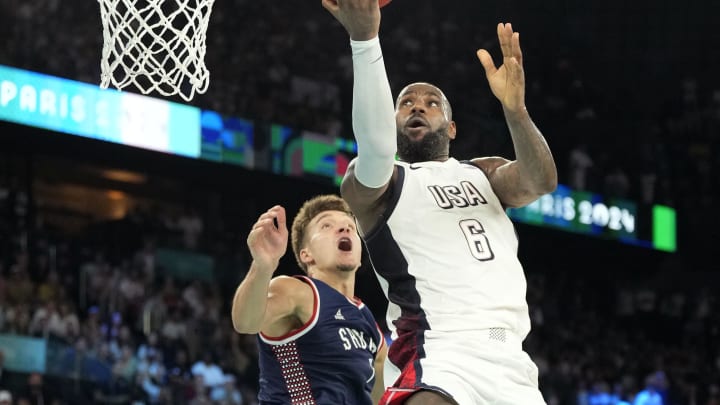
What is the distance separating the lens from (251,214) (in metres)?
19.6

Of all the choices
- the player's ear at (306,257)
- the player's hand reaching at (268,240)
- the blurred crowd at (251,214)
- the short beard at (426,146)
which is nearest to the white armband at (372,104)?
the short beard at (426,146)

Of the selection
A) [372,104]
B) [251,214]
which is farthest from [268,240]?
[251,214]

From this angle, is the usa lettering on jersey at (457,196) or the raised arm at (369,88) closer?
the raised arm at (369,88)

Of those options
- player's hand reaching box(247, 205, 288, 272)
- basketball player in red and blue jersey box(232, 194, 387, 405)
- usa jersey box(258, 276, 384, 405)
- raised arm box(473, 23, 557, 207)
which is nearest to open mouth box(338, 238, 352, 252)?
basketball player in red and blue jersey box(232, 194, 387, 405)

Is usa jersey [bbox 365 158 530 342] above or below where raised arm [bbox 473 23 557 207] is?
below

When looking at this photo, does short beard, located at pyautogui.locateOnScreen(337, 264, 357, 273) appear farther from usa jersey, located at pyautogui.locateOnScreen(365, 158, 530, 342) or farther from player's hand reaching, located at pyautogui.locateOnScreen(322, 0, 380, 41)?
player's hand reaching, located at pyautogui.locateOnScreen(322, 0, 380, 41)

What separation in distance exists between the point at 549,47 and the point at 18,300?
1307cm

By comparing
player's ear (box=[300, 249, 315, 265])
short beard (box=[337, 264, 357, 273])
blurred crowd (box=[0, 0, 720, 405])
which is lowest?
short beard (box=[337, 264, 357, 273])

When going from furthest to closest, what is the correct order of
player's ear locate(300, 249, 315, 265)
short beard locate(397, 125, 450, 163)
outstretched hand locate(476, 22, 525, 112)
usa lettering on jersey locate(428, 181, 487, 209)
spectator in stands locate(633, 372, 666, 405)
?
1. spectator in stands locate(633, 372, 666, 405)
2. player's ear locate(300, 249, 315, 265)
3. short beard locate(397, 125, 450, 163)
4. usa lettering on jersey locate(428, 181, 487, 209)
5. outstretched hand locate(476, 22, 525, 112)

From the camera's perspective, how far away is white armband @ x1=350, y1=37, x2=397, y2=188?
385cm

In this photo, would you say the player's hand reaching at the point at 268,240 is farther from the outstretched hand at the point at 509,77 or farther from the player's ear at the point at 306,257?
the outstretched hand at the point at 509,77

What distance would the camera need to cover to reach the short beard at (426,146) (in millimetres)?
4465

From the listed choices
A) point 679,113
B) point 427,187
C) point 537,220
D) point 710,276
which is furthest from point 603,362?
point 427,187

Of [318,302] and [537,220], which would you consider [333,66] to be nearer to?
[537,220]
